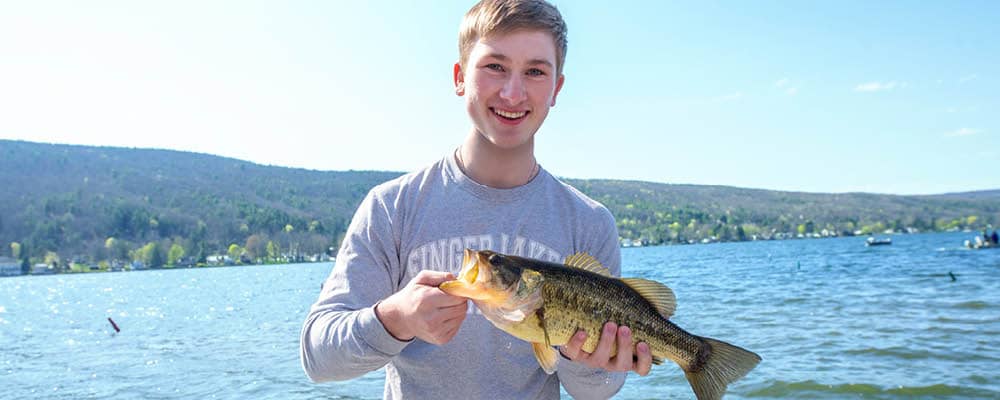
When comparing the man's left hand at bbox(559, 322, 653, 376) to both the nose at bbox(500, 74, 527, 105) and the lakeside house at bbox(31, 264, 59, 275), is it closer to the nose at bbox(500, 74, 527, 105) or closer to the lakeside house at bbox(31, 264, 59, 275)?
the nose at bbox(500, 74, 527, 105)

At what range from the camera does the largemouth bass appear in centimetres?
244

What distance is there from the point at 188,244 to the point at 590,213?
153909mm

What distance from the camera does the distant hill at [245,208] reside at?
13800 centimetres

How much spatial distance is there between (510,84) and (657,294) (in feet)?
3.47

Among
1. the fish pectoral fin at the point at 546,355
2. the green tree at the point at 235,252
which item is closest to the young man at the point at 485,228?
the fish pectoral fin at the point at 546,355

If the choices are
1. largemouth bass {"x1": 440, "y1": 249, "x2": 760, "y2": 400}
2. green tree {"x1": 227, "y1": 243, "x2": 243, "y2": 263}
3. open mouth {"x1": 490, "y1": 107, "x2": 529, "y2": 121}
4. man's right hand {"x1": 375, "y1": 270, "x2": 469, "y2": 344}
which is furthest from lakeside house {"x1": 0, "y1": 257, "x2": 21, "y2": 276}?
largemouth bass {"x1": 440, "y1": 249, "x2": 760, "y2": 400}

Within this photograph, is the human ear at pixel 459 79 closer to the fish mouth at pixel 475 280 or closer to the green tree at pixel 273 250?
the fish mouth at pixel 475 280

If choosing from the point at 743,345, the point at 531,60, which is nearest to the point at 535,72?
the point at 531,60

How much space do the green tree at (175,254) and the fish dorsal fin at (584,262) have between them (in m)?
151

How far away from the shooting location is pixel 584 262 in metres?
2.80

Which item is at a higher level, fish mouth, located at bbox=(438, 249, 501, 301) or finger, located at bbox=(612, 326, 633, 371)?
fish mouth, located at bbox=(438, 249, 501, 301)

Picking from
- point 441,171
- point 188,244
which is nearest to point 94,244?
point 188,244

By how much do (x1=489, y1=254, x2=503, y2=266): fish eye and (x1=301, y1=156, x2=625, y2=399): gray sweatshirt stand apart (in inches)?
Answer: 23.2

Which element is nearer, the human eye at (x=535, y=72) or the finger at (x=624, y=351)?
the finger at (x=624, y=351)
